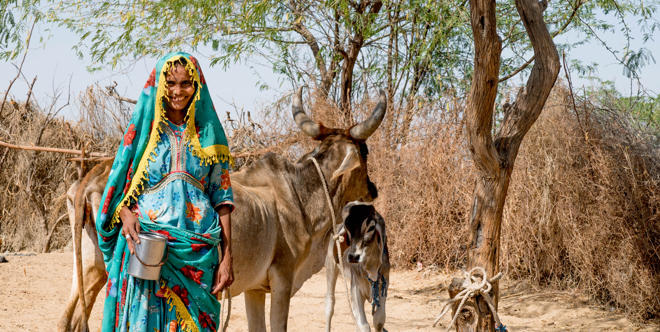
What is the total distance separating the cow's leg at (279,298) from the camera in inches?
170

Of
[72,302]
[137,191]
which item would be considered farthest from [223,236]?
[72,302]

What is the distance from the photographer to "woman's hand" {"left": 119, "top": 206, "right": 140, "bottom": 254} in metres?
2.75

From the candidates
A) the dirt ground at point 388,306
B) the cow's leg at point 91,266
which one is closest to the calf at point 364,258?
the dirt ground at point 388,306

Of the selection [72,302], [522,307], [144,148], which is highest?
[144,148]

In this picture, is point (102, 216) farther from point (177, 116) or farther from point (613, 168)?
point (613, 168)

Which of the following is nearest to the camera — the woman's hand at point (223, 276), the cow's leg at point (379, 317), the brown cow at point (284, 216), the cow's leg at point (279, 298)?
the woman's hand at point (223, 276)

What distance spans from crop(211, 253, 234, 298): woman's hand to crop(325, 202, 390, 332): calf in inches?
79.5

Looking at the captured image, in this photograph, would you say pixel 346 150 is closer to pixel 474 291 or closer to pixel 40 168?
pixel 474 291

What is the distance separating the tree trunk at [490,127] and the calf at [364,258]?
1.09 m

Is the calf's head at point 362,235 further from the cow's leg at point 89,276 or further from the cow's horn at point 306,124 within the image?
the cow's leg at point 89,276

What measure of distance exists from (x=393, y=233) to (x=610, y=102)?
3978 mm

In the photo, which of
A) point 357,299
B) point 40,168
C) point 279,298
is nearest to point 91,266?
point 279,298

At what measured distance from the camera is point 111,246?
2984 mm

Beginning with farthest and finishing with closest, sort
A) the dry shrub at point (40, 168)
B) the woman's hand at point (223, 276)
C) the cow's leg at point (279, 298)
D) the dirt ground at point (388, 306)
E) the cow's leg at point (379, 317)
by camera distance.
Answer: the dry shrub at point (40, 168), the dirt ground at point (388, 306), the cow's leg at point (379, 317), the cow's leg at point (279, 298), the woman's hand at point (223, 276)
